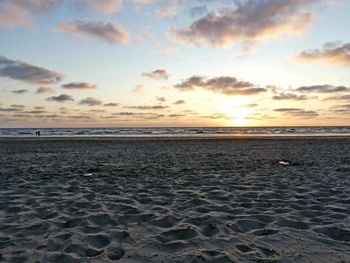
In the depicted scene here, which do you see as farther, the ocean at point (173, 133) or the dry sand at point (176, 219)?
the ocean at point (173, 133)

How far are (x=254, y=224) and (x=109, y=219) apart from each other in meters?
3.21

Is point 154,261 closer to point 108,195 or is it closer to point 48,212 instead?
point 48,212

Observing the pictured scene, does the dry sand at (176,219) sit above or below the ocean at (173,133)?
below

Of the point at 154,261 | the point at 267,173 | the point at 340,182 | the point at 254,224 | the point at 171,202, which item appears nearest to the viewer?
the point at 154,261

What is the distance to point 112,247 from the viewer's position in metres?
5.61

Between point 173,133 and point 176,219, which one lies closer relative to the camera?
point 176,219

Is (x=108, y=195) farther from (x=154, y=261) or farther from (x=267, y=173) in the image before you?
(x=267, y=173)

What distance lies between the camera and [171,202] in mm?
8852

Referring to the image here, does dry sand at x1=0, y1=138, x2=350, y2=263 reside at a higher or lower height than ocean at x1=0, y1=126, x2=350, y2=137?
lower

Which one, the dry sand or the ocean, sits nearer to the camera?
the dry sand

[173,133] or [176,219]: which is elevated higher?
[173,133]

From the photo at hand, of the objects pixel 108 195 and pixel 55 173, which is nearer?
pixel 108 195

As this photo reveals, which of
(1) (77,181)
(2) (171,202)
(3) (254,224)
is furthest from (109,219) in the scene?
(1) (77,181)

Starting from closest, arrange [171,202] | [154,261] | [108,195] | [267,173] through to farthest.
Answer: [154,261] → [171,202] → [108,195] → [267,173]
